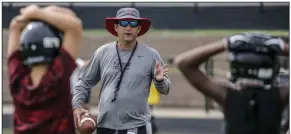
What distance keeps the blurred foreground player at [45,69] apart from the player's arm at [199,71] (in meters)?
0.61

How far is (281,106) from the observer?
463cm

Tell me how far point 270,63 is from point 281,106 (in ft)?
0.76

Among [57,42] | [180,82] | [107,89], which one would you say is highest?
[57,42]

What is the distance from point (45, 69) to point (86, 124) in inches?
51.9

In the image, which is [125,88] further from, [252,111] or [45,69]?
[252,111]

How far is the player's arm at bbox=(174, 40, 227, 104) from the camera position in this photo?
4535 millimetres

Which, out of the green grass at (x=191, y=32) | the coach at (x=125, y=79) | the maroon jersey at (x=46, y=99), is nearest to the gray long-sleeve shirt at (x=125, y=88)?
the coach at (x=125, y=79)

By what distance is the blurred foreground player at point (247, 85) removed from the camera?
4.57m

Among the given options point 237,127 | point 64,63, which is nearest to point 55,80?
point 64,63

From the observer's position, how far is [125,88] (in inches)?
245

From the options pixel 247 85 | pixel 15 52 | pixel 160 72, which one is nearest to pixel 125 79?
pixel 160 72

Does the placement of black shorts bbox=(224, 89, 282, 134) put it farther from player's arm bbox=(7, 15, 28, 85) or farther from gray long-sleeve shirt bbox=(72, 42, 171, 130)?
gray long-sleeve shirt bbox=(72, 42, 171, 130)

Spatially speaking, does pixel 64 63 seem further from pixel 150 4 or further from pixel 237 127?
pixel 150 4

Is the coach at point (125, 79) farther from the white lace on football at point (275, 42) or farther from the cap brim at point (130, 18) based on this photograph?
the white lace on football at point (275, 42)
